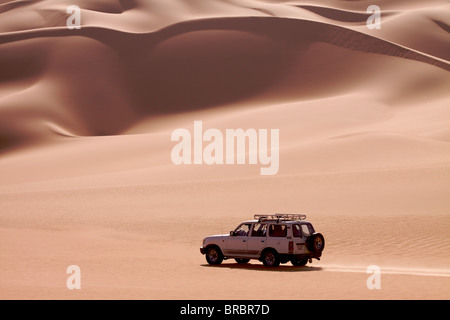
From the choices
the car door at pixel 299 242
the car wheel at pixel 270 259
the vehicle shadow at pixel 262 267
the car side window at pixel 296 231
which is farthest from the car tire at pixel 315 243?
the car wheel at pixel 270 259

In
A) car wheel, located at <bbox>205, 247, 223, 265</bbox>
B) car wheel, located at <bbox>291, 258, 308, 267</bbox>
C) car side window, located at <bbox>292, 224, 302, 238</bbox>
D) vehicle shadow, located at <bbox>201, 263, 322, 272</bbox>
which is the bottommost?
vehicle shadow, located at <bbox>201, 263, 322, 272</bbox>

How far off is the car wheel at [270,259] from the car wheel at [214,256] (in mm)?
1365

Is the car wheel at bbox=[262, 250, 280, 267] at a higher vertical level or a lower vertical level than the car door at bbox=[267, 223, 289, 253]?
lower

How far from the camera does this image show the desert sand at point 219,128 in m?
20.2

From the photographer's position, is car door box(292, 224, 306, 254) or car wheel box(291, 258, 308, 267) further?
car wheel box(291, 258, 308, 267)

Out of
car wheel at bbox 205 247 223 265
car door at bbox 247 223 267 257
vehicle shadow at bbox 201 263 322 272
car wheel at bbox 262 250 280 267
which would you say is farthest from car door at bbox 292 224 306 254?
car wheel at bbox 205 247 223 265

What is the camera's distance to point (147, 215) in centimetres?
3350

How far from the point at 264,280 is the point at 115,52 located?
8618 centimetres

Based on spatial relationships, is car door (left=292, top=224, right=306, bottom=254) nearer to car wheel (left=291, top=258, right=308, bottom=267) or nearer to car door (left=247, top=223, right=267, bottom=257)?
car wheel (left=291, top=258, right=308, bottom=267)

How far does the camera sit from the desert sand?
20.2 metres

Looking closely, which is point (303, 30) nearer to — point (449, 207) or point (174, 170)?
point (174, 170)

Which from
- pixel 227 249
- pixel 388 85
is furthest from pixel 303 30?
pixel 227 249
